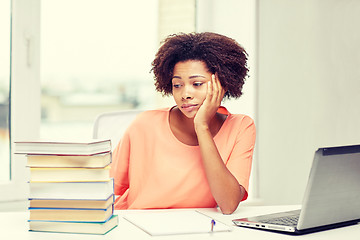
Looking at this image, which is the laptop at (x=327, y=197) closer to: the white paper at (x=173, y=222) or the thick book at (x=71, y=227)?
the white paper at (x=173, y=222)

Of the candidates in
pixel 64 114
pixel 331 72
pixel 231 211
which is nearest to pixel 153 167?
pixel 231 211

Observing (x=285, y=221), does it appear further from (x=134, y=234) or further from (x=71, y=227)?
(x=71, y=227)

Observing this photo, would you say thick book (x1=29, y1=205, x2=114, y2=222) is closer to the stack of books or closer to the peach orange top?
the stack of books

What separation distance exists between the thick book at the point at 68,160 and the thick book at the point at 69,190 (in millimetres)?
44

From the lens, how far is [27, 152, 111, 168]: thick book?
3.59 ft

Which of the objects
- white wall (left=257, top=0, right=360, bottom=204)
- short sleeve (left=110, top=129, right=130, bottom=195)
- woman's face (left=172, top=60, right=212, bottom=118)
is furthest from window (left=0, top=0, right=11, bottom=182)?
white wall (left=257, top=0, right=360, bottom=204)

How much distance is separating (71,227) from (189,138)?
0.69m

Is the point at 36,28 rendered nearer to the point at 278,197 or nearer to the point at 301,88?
the point at 301,88

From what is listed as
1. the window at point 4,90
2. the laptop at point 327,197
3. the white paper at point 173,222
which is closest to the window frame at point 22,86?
the window at point 4,90

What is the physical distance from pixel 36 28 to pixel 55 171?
179 centimetres

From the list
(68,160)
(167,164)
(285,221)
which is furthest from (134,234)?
(167,164)

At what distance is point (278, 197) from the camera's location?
295 cm

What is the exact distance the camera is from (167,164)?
165 centimetres

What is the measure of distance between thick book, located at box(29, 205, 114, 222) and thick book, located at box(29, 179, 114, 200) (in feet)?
0.10
